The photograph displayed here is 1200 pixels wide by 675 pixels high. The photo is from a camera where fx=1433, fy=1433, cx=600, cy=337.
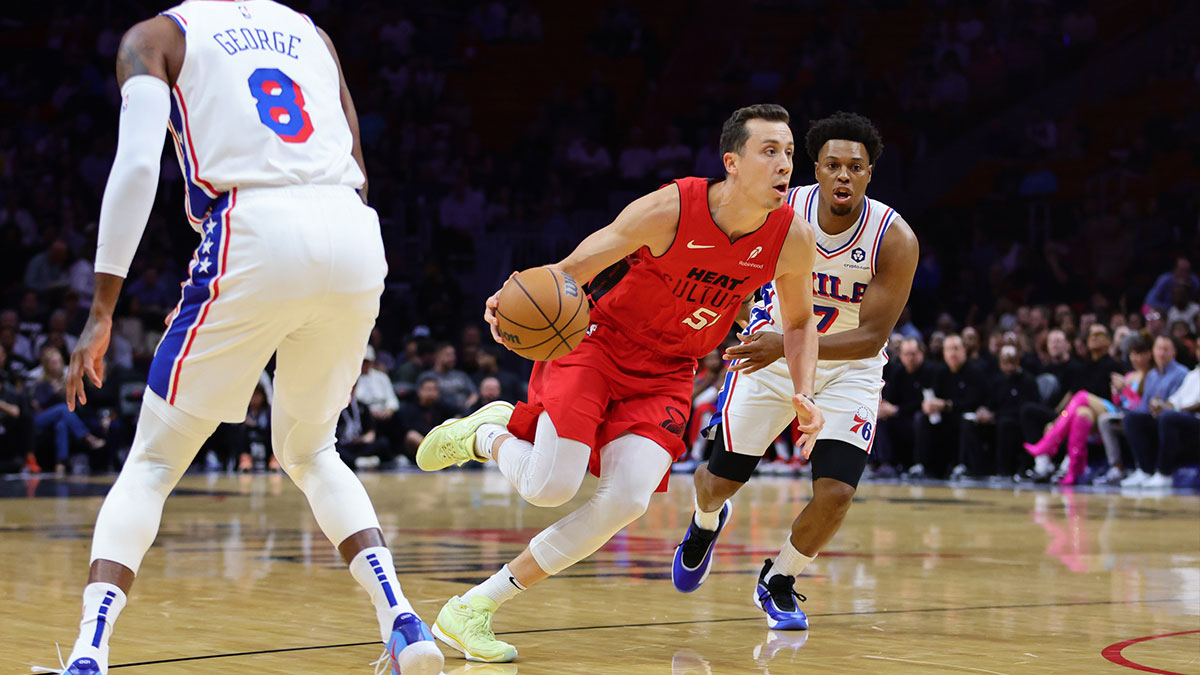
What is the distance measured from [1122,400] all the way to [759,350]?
1029 centimetres

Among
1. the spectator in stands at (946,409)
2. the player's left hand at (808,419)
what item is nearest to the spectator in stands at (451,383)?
the spectator in stands at (946,409)

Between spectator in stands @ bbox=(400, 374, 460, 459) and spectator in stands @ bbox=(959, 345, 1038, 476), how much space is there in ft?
19.8

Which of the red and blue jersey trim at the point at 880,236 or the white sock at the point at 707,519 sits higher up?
the red and blue jersey trim at the point at 880,236

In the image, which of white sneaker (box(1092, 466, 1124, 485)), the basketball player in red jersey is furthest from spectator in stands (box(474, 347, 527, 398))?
the basketball player in red jersey

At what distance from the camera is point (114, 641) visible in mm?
5039

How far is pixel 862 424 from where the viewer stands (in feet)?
20.7

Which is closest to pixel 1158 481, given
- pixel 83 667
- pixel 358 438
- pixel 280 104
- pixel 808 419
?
pixel 358 438

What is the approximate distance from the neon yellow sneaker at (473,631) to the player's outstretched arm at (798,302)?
135cm

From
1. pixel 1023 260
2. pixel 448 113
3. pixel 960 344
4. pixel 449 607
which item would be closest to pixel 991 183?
pixel 1023 260

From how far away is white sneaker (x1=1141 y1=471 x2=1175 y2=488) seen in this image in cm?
1430

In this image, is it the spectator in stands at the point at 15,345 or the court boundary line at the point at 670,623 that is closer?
the court boundary line at the point at 670,623

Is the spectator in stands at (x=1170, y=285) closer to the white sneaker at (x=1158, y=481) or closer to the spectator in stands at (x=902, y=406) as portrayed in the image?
the white sneaker at (x=1158, y=481)

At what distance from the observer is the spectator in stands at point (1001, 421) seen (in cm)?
1540

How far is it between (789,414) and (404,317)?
13386 mm
